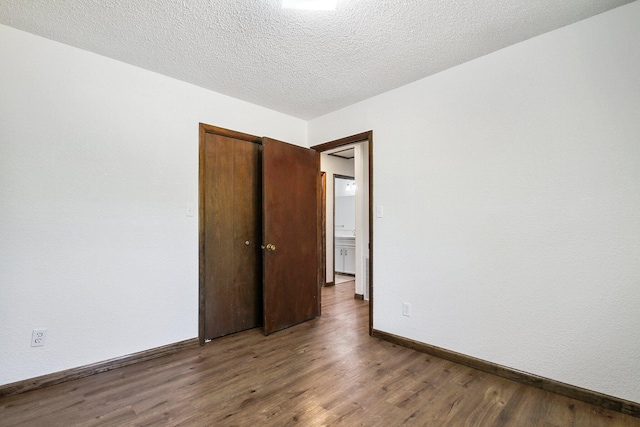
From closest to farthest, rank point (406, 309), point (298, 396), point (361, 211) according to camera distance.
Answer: point (298, 396) < point (406, 309) < point (361, 211)

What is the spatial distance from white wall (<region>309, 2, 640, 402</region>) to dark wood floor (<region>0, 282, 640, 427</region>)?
290 mm

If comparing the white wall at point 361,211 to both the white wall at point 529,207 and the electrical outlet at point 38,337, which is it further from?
the electrical outlet at point 38,337

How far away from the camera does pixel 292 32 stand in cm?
203

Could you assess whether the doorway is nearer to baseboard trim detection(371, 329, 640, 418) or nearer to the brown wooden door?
the brown wooden door

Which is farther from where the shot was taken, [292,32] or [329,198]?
[329,198]

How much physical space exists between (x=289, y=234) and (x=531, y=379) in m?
2.41

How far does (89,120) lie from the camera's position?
2.29 m

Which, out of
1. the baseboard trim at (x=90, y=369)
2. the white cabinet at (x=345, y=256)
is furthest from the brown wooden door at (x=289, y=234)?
the white cabinet at (x=345, y=256)

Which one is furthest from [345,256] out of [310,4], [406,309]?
[310,4]

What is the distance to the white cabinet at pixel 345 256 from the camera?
19.6ft

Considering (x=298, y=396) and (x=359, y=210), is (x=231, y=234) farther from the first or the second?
(x=359, y=210)

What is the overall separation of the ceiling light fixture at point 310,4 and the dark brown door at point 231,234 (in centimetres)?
159

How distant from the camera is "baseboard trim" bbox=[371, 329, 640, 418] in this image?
1794 millimetres

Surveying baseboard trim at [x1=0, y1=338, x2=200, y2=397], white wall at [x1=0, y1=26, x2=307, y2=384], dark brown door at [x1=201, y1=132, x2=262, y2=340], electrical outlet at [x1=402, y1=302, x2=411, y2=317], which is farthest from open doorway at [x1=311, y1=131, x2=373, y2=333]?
baseboard trim at [x1=0, y1=338, x2=200, y2=397]
